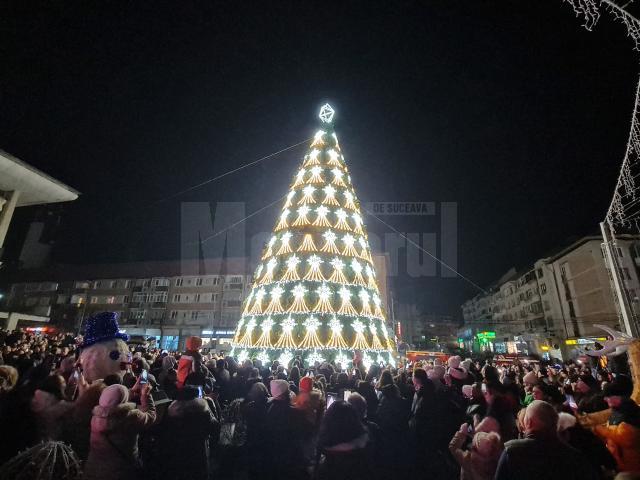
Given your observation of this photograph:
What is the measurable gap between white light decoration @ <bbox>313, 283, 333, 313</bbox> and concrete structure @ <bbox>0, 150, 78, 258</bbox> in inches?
907

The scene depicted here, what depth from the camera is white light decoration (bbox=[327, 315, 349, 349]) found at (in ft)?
45.5

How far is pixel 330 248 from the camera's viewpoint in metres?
15.6

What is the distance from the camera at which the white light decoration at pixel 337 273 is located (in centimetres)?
1514

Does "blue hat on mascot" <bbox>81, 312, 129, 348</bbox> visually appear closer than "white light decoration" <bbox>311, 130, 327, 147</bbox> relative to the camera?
Yes

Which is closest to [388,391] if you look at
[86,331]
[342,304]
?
[86,331]

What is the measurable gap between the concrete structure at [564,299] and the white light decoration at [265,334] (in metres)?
35.2

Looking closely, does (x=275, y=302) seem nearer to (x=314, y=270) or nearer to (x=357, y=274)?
(x=314, y=270)

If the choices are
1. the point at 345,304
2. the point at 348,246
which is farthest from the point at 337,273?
the point at 348,246

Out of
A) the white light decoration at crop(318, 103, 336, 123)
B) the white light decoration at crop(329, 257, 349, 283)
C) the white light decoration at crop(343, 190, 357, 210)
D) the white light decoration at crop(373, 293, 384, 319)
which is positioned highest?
the white light decoration at crop(318, 103, 336, 123)

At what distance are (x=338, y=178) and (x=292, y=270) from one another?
19.8ft

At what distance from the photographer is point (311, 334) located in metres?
14.0

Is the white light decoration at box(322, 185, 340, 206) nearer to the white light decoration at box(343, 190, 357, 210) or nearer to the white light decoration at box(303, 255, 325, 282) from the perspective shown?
the white light decoration at box(343, 190, 357, 210)

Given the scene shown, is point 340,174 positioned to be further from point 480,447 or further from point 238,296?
point 238,296

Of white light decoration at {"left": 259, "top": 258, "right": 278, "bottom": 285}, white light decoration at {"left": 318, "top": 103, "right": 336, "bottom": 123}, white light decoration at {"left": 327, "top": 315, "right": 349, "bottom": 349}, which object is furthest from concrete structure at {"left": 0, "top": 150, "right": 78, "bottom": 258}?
white light decoration at {"left": 327, "top": 315, "right": 349, "bottom": 349}
